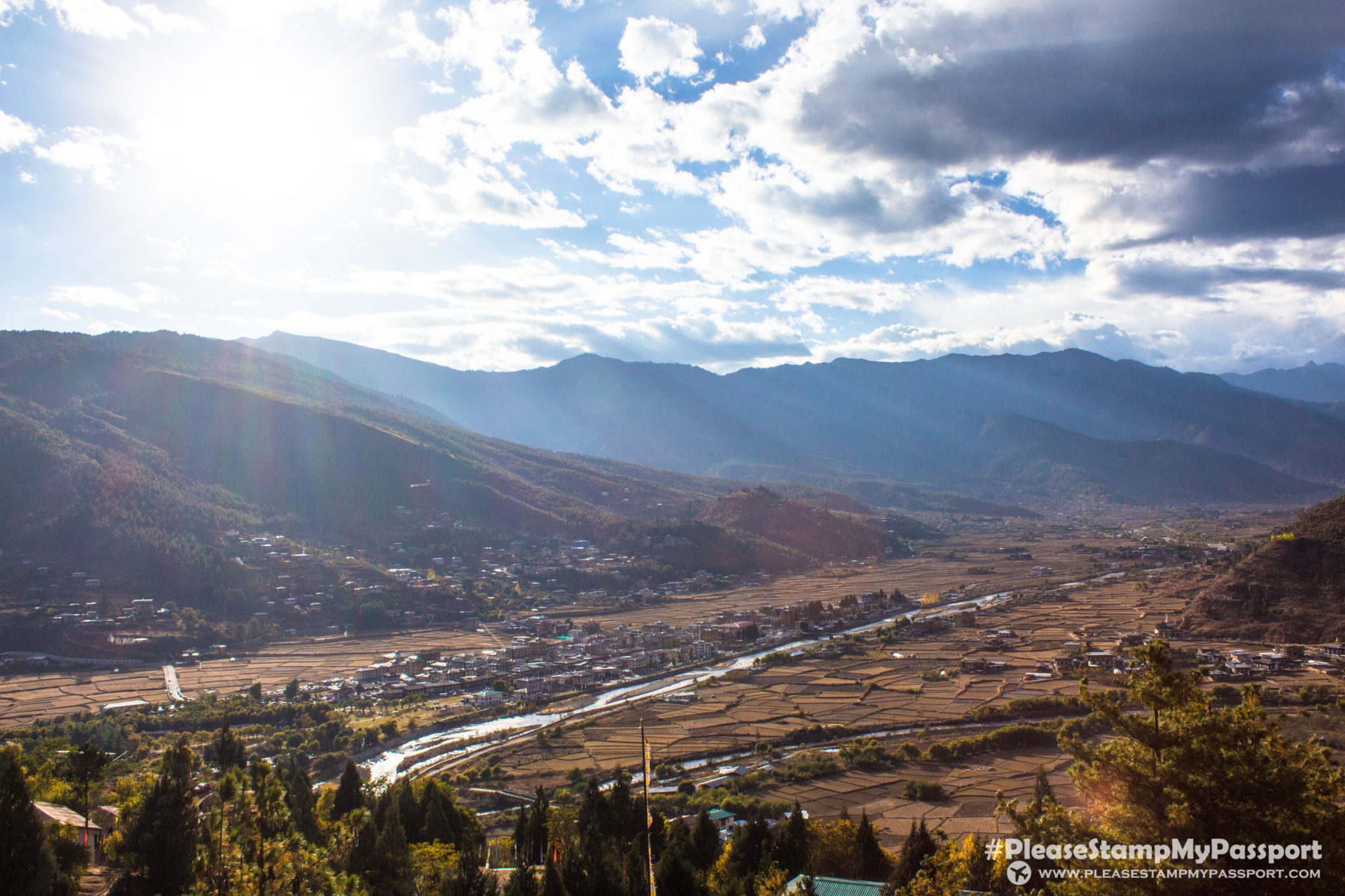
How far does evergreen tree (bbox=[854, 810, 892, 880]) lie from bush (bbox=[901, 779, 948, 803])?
→ 10.9 metres

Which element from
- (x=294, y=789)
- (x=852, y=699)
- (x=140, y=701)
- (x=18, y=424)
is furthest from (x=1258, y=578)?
(x=18, y=424)

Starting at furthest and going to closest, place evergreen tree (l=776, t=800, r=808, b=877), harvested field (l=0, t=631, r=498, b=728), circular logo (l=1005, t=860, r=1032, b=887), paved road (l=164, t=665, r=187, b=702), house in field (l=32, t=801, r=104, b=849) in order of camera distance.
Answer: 1. paved road (l=164, t=665, r=187, b=702)
2. harvested field (l=0, t=631, r=498, b=728)
3. house in field (l=32, t=801, r=104, b=849)
4. evergreen tree (l=776, t=800, r=808, b=877)
5. circular logo (l=1005, t=860, r=1032, b=887)

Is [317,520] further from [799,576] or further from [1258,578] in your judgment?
[1258,578]

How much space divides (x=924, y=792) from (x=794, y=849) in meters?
14.1

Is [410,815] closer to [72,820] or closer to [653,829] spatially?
[653,829]

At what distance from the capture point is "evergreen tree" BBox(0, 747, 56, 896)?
15.9 m

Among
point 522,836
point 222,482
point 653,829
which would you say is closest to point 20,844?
point 522,836

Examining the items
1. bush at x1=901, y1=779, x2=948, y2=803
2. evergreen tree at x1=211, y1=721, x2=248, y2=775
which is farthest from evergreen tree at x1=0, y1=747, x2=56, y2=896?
bush at x1=901, y1=779, x2=948, y2=803

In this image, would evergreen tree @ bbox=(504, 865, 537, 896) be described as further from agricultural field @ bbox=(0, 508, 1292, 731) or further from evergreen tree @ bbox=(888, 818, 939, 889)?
agricultural field @ bbox=(0, 508, 1292, 731)

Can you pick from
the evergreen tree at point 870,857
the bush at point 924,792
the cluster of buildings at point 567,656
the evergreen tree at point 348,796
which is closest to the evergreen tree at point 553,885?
the evergreen tree at point 870,857

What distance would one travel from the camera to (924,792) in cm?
3475

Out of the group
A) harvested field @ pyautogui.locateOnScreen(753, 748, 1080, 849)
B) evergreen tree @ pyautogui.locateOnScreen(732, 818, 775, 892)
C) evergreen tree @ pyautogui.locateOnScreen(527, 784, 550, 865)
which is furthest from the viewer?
harvested field @ pyautogui.locateOnScreen(753, 748, 1080, 849)

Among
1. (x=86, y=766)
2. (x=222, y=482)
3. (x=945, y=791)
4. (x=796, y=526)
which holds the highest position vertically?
(x=222, y=482)

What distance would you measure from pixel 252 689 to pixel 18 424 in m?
87.6
